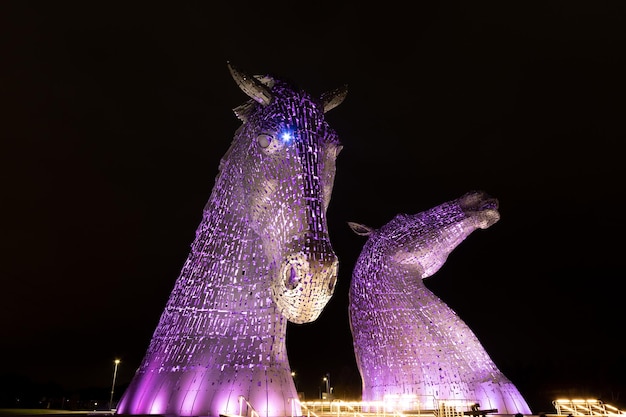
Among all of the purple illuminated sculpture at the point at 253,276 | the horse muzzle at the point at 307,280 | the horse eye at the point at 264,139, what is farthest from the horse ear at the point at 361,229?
the horse muzzle at the point at 307,280

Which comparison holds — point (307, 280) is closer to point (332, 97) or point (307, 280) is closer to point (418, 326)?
point (332, 97)

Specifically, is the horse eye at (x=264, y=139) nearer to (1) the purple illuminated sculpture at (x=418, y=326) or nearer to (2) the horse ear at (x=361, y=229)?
(1) the purple illuminated sculpture at (x=418, y=326)

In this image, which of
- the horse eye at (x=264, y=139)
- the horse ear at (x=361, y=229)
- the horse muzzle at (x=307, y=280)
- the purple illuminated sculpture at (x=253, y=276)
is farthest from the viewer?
the horse ear at (x=361, y=229)

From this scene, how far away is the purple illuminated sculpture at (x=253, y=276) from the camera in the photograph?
4340mm

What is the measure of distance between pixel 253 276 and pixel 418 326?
15.8ft

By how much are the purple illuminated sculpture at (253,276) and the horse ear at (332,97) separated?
2.01 ft

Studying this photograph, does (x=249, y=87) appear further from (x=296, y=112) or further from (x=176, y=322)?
(x=176, y=322)

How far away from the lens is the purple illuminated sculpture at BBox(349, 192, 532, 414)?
8375mm

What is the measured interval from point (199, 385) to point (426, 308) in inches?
225

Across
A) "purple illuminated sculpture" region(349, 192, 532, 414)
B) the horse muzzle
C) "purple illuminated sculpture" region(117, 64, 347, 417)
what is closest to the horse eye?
"purple illuminated sculpture" region(117, 64, 347, 417)

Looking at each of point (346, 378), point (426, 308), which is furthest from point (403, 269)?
point (346, 378)

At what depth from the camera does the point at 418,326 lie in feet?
29.3

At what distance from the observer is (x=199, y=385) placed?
4.53 meters

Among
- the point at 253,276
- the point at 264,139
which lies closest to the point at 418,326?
the point at 253,276
